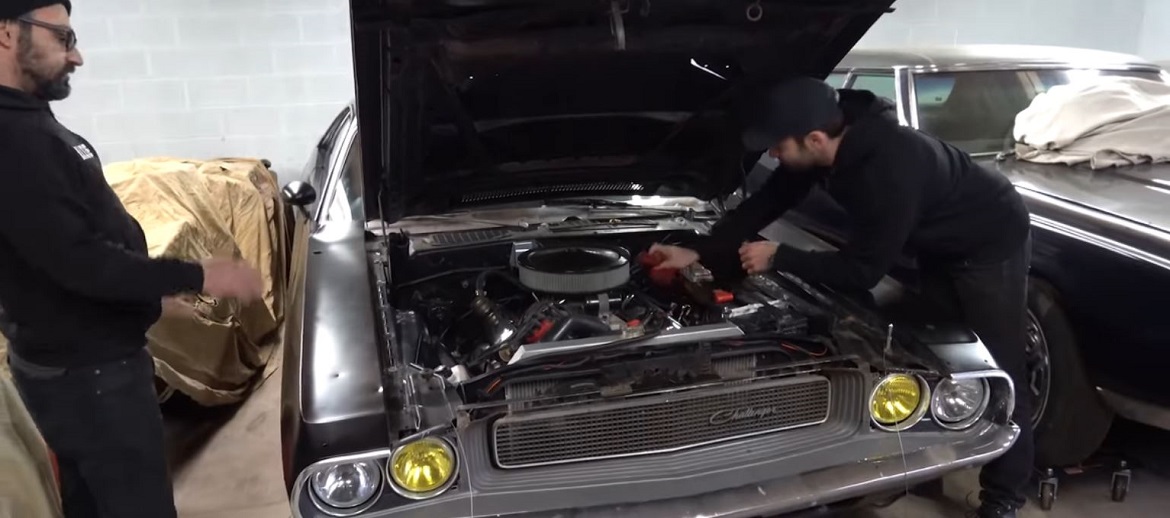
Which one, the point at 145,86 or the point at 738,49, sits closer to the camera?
the point at 738,49

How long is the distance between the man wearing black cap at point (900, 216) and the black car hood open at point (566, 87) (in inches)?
8.2

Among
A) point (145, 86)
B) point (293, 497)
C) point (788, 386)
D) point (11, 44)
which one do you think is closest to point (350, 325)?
point (293, 497)

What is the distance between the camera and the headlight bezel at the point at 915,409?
2.12m

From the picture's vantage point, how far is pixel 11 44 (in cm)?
168

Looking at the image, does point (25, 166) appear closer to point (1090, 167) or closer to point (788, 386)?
point (788, 386)

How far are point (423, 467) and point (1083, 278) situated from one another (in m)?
2.17

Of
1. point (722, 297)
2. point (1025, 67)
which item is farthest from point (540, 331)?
point (1025, 67)

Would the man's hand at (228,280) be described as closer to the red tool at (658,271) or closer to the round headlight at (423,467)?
the round headlight at (423,467)

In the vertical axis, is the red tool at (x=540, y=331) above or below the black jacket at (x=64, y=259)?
below

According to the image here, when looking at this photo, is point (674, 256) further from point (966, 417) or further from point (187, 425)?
point (187, 425)

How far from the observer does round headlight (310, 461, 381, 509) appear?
1739 mm

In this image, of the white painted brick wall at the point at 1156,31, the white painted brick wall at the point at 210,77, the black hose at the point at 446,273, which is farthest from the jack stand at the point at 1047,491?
the white painted brick wall at the point at 1156,31

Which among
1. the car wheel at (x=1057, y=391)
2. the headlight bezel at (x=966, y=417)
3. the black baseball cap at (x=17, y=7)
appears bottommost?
the car wheel at (x=1057, y=391)

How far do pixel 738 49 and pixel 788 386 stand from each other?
923mm
